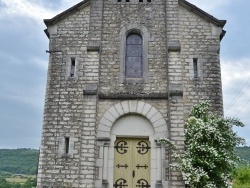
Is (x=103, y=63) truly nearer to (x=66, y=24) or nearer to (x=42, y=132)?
(x=66, y=24)

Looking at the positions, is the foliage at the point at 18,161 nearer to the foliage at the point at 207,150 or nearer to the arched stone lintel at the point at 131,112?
the arched stone lintel at the point at 131,112

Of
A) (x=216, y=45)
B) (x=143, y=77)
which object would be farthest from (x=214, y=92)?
(x=143, y=77)

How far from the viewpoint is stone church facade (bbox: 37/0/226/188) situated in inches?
456

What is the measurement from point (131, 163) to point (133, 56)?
4.05 m

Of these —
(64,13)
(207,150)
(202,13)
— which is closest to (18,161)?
(64,13)

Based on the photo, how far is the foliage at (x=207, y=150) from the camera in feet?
33.7

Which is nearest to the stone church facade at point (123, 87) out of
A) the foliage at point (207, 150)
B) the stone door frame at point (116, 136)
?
the stone door frame at point (116, 136)

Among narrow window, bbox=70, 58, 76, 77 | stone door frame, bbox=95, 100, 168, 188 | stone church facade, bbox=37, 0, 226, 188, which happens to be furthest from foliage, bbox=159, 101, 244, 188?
narrow window, bbox=70, 58, 76, 77

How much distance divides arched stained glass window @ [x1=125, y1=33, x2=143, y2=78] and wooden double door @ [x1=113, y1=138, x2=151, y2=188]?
2494 mm

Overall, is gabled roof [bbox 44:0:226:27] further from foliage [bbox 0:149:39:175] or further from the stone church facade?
foliage [bbox 0:149:39:175]

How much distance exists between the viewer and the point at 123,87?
12.3m

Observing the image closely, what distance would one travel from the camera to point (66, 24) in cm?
1338

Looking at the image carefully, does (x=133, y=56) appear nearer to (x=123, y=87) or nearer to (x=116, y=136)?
(x=123, y=87)

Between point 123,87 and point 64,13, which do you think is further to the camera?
point 64,13
